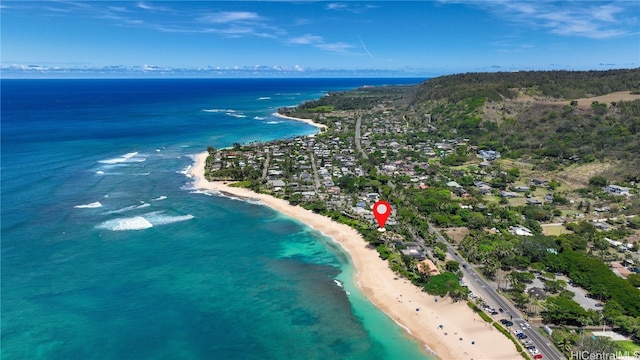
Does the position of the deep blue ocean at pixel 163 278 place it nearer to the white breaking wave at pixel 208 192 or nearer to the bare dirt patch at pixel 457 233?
the white breaking wave at pixel 208 192

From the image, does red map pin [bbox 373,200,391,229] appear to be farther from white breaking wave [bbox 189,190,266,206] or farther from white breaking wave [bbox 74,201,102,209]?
white breaking wave [bbox 74,201,102,209]

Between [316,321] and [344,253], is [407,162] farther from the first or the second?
[316,321]

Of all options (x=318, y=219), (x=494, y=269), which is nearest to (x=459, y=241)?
(x=494, y=269)

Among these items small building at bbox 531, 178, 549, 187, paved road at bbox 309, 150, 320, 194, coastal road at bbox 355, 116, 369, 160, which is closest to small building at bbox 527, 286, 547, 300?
paved road at bbox 309, 150, 320, 194

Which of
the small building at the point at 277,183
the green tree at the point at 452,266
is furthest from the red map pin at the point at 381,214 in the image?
the small building at the point at 277,183

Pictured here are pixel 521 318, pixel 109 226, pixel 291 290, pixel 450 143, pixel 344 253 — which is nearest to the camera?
pixel 521 318

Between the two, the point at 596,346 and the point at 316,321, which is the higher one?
the point at 596,346

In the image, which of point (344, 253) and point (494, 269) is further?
point (344, 253)
